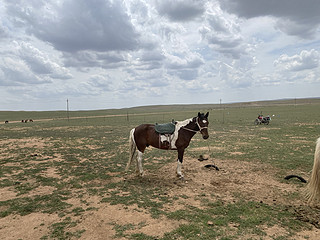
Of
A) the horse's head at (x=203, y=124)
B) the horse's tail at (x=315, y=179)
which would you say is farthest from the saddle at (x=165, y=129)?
the horse's tail at (x=315, y=179)

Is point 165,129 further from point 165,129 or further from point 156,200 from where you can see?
point 156,200

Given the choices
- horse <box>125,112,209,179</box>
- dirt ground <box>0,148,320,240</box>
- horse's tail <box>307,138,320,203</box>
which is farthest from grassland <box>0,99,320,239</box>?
horse <box>125,112,209,179</box>

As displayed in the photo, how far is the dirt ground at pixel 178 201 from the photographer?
4.43m

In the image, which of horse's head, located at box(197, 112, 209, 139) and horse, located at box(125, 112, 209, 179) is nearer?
horse's head, located at box(197, 112, 209, 139)

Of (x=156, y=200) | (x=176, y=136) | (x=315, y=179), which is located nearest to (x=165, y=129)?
(x=176, y=136)

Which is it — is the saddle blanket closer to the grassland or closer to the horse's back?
the horse's back

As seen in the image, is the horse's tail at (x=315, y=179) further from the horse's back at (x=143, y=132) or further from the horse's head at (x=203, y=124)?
the horse's back at (x=143, y=132)

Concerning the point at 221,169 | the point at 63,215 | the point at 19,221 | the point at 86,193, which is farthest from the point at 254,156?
the point at 19,221

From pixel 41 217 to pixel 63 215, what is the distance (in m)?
0.56

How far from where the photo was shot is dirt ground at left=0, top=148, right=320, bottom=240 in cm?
443

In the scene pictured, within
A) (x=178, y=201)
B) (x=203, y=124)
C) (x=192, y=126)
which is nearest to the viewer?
(x=178, y=201)

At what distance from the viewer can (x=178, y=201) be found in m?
5.92

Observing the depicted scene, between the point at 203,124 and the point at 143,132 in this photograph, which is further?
the point at 143,132

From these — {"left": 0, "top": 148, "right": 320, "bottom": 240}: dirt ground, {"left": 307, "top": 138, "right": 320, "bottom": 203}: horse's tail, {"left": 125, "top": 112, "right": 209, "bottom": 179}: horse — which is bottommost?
{"left": 0, "top": 148, "right": 320, "bottom": 240}: dirt ground
